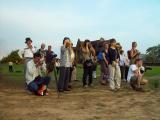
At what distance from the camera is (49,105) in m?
11.9

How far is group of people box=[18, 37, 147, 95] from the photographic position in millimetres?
13733

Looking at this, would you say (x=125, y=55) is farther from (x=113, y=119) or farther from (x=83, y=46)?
(x=113, y=119)

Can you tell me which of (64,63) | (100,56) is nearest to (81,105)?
(64,63)

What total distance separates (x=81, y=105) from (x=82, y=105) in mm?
26

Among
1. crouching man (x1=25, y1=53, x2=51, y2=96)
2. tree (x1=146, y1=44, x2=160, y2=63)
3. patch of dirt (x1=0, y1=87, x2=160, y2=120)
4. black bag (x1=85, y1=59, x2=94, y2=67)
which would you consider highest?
tree (x1=146, y1=44, x2=160, y2=63)

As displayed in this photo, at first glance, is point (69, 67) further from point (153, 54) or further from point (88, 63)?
point (153, 54)

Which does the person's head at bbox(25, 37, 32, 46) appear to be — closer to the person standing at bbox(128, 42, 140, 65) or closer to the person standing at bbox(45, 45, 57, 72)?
the person standing at bbox(45, 45, 57, 72)

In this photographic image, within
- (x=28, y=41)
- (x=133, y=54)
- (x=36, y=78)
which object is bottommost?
(x=36, y=78)

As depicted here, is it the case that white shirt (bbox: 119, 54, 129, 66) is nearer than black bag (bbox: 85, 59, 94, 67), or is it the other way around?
black bag (bbox: 85, 59, 94, 67)

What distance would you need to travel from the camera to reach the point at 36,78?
13750mm

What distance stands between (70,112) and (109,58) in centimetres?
509

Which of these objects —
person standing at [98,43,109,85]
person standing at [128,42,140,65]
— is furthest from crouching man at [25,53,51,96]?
person standing at [128,42,140,65]

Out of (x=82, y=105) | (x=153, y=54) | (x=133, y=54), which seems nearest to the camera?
(x=82, y=105)

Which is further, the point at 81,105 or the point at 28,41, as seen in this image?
the point at 28,41
